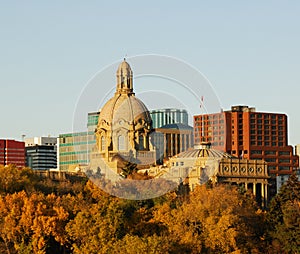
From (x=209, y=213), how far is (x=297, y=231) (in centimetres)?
993

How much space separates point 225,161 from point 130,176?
76.5 feet

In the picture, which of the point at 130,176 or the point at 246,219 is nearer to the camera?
the point at 246,219

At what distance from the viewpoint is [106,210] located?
413 feet

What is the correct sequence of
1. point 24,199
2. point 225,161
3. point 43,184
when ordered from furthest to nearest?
point 225,161 < point 43,184 < point 24,199

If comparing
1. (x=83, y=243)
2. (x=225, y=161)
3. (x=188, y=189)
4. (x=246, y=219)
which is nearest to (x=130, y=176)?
(x=188, y=189)

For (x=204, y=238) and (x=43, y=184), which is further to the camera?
(x=43, y=184)

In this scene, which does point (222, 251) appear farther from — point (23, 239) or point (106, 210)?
point (23, 239)

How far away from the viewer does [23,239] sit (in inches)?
4911

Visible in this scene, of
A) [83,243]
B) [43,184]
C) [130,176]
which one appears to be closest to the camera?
[83,243]

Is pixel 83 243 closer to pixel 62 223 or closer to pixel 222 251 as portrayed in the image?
pixel 62 223

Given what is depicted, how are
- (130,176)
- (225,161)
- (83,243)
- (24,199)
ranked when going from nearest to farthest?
(83,243), (24,199), (130,176), (225,161)

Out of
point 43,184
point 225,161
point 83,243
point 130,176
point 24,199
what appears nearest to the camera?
point 83,243

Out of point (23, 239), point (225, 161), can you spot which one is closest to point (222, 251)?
point (23, 239)

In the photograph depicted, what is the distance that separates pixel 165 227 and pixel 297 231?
14771 mm
